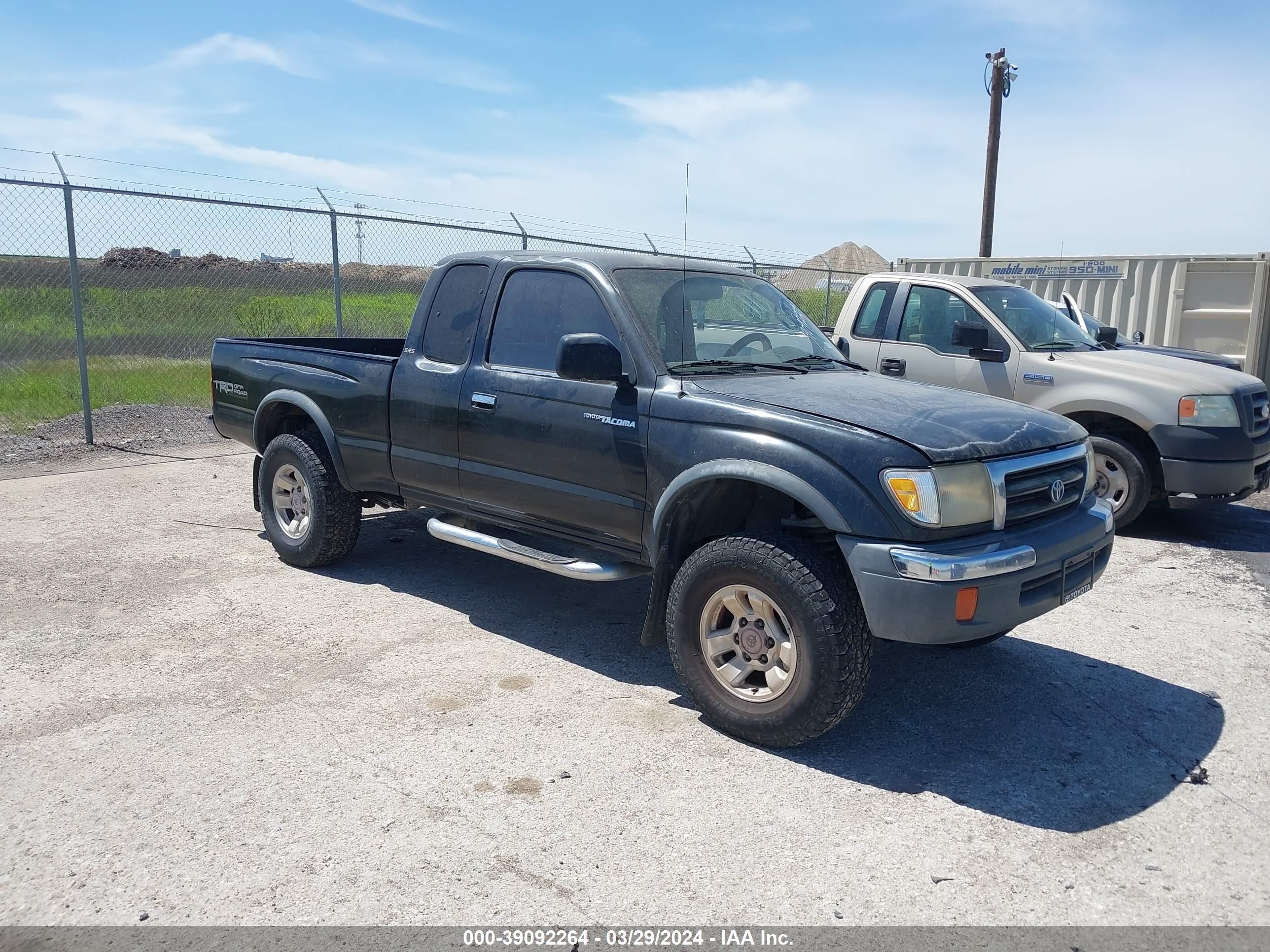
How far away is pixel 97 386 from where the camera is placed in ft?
43.7

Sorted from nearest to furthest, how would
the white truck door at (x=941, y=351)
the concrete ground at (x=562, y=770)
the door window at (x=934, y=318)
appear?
the concrete ground at (x=562, y=770)
the white truck door at (x=941, y=351)
the door window at (x=934, y=318)

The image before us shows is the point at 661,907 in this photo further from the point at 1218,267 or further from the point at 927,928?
the point at 1218,267

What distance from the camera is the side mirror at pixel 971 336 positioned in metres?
7.31

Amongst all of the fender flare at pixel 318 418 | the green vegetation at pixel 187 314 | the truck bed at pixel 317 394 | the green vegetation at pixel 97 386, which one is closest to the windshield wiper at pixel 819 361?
the truck bed at pixel 317 394

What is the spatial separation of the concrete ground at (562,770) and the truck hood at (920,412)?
123 cm

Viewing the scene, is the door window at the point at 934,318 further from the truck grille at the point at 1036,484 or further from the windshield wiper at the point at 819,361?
the truck grille at the point at 1036,484

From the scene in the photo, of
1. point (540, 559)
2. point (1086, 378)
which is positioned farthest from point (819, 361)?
point (1086, 378)

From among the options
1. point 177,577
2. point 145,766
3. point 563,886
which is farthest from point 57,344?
point 563,886

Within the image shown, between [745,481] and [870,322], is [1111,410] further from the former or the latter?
[745,481]

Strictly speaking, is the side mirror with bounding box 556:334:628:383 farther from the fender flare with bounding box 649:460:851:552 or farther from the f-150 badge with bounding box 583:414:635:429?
the fender flare with bounding box 649:460:851:552

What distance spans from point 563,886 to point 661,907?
0.31 m

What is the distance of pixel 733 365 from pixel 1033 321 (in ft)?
15.6

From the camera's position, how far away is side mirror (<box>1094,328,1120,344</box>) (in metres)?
8.63

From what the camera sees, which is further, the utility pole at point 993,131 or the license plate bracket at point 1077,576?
the utility pole at point 993,131
